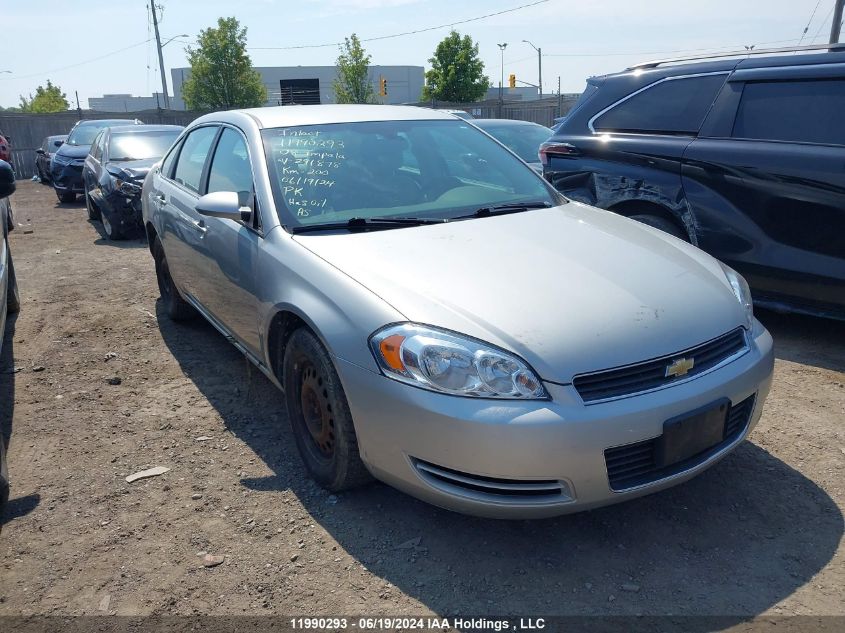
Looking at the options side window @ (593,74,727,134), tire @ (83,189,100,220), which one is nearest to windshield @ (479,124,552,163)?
side window @ (593,74,727,134)

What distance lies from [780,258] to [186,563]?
395 centimetres

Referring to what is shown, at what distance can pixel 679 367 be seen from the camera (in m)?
2.61

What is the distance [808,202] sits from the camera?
4.46 m

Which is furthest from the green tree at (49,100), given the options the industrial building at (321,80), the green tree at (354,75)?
the green tree at (354,75)

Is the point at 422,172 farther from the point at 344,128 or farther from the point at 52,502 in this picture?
the point at 52,502

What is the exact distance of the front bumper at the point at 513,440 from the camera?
240 centimetres

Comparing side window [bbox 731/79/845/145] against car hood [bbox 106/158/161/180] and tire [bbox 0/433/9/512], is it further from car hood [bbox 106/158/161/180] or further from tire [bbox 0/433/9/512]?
car hood [bbox 106/158/161/180]

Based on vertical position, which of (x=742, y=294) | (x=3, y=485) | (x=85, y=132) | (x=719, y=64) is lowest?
(x=3, y=485)

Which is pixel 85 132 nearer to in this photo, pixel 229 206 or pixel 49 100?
pixel 229 206

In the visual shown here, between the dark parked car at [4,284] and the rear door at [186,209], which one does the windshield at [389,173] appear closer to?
the rear door at [186,209]

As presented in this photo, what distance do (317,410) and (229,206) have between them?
43.9 inches

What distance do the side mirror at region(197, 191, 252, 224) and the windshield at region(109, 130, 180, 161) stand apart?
7484 millimetres

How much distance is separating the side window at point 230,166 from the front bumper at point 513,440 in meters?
1.64

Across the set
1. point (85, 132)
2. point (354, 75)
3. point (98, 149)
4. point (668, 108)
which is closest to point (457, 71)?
point (354, 75)
